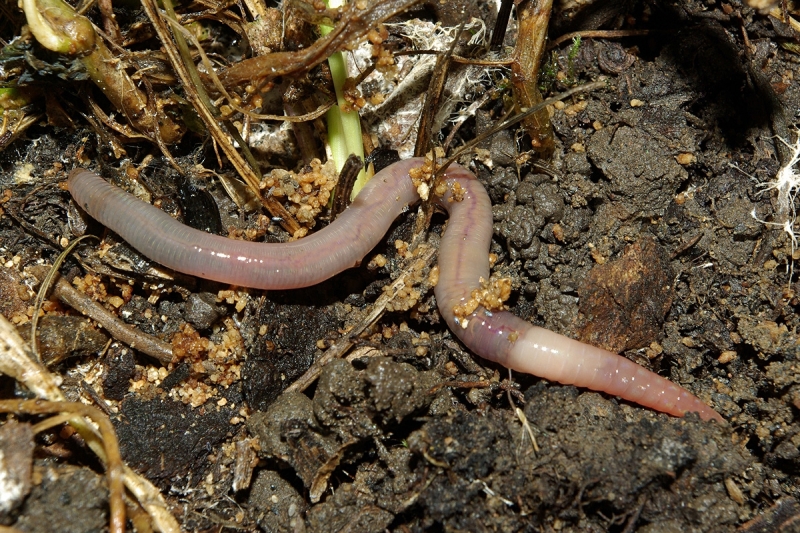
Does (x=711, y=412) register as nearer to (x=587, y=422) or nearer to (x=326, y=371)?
(x=587, y=422)

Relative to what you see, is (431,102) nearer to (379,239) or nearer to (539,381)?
(379,239)

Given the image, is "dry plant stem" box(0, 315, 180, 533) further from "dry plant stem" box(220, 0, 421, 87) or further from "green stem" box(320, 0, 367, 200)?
"green stem" box(320, 0, 367, 200)

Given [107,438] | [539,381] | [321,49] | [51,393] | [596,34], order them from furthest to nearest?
1. [596,34]
2. [539,381]
3. [321,49]
4. [51,393]
5. [107,438]

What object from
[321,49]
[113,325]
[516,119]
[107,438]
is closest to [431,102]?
[516,119]

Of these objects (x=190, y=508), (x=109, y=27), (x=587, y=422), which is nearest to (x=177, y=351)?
(x=190, y=508)

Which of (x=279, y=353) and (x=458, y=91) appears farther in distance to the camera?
(x=458, y=91)

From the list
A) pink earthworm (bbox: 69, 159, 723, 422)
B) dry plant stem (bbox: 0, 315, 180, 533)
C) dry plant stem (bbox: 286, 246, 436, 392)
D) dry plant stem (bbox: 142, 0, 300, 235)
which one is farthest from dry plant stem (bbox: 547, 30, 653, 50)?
dry plant stem (bbox: 0, 315, 180, 533)
